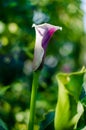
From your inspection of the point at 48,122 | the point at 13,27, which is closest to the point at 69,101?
the point at 48,122

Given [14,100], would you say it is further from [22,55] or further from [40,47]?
[40,47]

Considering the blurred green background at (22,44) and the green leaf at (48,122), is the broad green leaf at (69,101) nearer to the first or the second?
the green leaf at (48,122)

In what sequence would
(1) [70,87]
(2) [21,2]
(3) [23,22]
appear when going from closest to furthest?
(1) [70,87], (2) [21,2], (3) [23,22]

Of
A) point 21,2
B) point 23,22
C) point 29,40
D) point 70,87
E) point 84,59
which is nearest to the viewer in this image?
point 70,87

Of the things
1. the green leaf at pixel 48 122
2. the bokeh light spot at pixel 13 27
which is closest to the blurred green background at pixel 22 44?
the bokeh light spot at pixel 13 27

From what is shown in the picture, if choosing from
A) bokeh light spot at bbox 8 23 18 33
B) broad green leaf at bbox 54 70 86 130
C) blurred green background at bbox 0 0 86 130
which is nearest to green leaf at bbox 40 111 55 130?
broad green leaf at bbox 54 70 86 130

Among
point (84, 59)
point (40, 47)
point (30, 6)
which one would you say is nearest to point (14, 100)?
point (30, 6)

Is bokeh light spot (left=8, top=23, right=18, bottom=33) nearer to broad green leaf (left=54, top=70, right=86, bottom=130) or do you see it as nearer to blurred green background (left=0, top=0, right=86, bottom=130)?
blurred green background (left=0, top=0, right=86, bottom=130)
